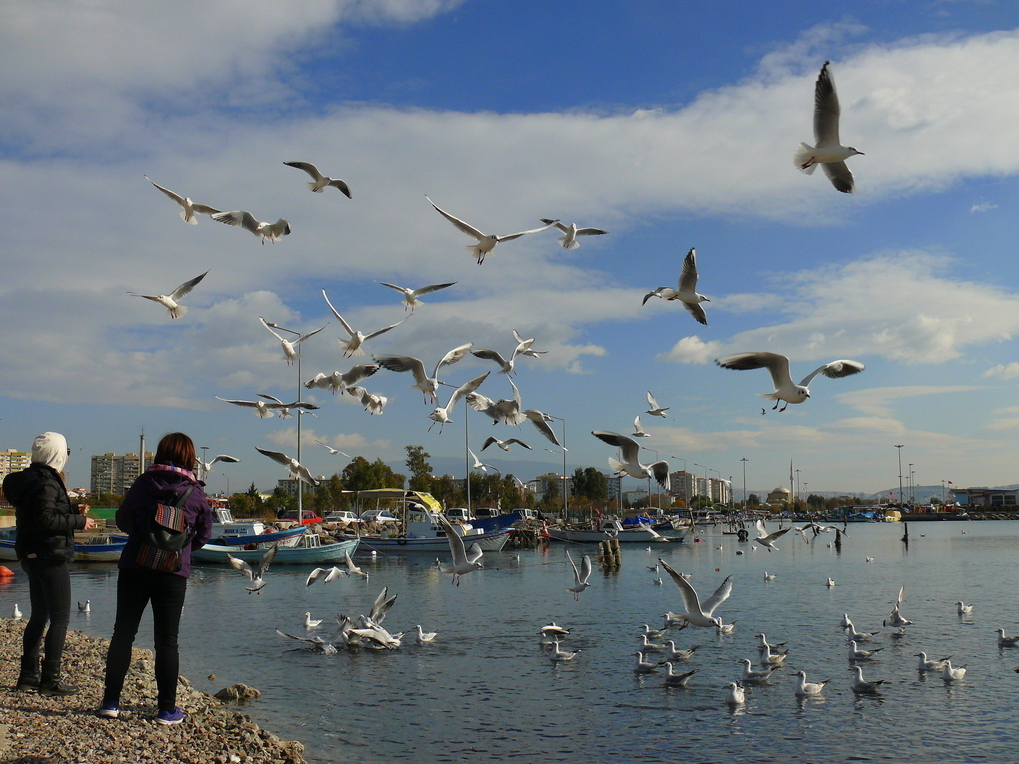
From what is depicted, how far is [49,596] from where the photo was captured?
6828 millimetres

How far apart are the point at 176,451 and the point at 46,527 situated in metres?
1.49

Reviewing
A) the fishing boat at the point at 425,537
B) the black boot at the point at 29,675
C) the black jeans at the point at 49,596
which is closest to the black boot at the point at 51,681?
the black boot at the point at 29,675

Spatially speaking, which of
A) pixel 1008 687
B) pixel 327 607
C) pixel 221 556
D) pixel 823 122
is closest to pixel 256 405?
pixel 327 607

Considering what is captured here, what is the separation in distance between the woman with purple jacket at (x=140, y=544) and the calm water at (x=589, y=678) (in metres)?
5.17

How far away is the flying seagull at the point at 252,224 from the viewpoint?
14.8 m

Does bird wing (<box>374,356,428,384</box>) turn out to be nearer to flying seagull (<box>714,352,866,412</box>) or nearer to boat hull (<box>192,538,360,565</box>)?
flying seagull (<box>714,352,866,412</box>)

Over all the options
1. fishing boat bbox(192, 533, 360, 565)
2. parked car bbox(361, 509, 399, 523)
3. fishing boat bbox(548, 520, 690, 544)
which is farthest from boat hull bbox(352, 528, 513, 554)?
parked car bbox(361, 509, 399, 523)

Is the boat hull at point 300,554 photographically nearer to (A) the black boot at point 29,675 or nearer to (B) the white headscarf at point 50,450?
(A) the black boot at point 29,675

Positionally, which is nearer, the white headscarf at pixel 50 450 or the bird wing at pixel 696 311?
the white headscarf at pixel 50 450

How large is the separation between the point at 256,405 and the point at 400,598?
11955mm

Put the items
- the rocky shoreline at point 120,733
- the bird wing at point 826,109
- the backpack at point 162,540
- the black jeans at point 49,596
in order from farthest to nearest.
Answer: the bird wing at point 826,109 → the black jeans at point 49,596 → the rocky shoreline at point 120,733 → the backpack at point 162,540

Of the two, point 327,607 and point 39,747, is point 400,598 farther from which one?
point 39,747

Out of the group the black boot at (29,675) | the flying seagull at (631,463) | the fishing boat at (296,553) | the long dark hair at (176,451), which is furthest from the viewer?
the fishing boat at (296,553)

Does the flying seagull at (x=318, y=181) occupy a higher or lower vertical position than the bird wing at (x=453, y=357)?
higher
